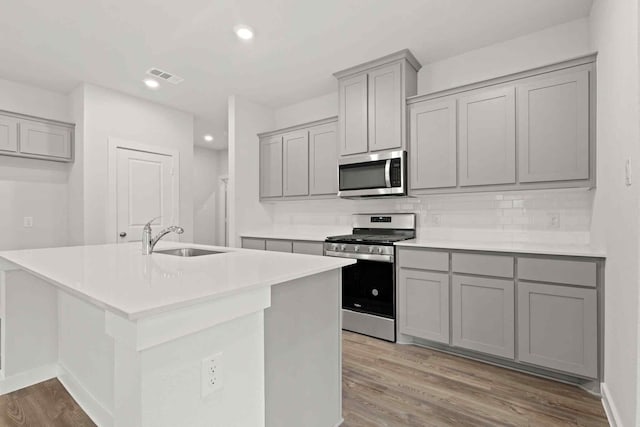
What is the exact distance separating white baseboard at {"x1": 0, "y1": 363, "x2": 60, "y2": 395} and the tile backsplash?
118 inches

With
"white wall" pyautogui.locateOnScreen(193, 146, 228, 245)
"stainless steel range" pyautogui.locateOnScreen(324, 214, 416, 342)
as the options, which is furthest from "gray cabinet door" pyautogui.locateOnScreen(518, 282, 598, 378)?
"white wall" pyautogui.locateOnScreen(193, 146, 228, 245)

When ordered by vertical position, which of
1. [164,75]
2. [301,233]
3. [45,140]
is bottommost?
[301,233]

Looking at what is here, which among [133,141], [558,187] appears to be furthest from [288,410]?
[133,141]

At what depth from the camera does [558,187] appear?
2455mm

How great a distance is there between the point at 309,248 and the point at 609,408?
254 centimetres

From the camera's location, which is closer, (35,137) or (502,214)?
(502,214)

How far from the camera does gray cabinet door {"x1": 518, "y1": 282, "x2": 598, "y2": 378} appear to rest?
2094 millimetres

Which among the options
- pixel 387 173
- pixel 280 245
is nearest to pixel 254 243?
pixel 280 245

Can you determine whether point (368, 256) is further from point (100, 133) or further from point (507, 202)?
point (100, 133)

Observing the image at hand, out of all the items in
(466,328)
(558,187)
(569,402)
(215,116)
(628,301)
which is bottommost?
(569,402)

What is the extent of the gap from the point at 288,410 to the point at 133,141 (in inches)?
152

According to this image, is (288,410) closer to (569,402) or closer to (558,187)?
(569,402)

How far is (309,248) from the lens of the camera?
3574mm

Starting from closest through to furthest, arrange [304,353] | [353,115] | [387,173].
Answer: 1. [304,353]
2. [387,173]
3. [353,115]
